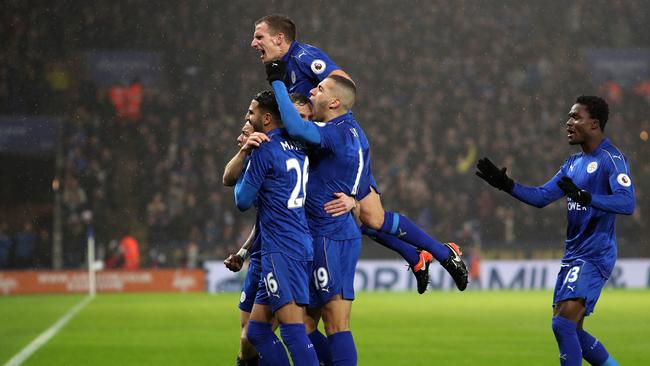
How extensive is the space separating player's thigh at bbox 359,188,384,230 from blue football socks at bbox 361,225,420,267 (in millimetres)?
247

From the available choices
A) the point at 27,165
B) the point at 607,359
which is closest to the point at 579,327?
the point at 607,359

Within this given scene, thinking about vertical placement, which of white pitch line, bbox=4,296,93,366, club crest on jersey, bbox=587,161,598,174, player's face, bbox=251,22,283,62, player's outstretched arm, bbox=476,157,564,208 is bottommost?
white pitch line, bbox=4,296,93,366

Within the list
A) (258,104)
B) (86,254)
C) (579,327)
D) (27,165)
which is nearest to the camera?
(258,104)

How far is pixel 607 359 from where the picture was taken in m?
7.47

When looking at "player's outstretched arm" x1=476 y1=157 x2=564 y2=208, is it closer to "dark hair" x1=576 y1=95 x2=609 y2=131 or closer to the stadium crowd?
"dark hair" x1=576 y1=95 x2=609 y2=131

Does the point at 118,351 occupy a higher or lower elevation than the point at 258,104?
lower

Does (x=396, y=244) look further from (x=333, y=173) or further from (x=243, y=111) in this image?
(x=243, y=111)

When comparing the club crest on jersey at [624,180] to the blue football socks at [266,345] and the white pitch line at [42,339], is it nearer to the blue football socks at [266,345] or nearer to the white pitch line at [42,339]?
the blue football socks at [266,345]

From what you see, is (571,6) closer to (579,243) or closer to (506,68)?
(506,68)

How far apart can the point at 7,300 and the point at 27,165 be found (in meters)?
5.72

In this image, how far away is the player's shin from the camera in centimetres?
628

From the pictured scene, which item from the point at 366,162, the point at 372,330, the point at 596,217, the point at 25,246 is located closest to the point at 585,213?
the point at 596,217

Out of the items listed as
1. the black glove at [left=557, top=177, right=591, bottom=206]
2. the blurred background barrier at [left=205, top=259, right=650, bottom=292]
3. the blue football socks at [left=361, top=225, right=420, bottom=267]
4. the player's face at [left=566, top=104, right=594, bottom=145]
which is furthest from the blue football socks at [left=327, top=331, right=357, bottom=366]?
the blurred background barrier at [left=205, top=259, right=650, bottom=292]

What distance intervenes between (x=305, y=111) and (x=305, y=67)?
43cm
